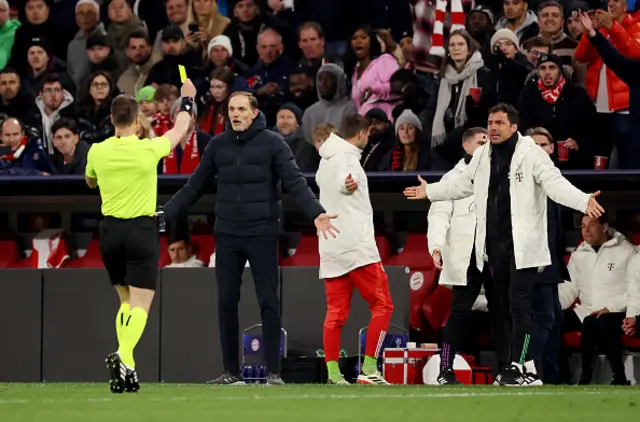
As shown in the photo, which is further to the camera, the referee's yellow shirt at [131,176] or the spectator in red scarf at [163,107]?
the spectator in red scarf at [163,107]

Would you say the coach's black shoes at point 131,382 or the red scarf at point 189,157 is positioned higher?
the red scarf at point 189,157

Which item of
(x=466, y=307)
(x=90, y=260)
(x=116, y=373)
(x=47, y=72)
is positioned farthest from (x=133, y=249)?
(x=47, y=72)

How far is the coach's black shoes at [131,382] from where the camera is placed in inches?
359

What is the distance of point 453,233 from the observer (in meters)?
11.8

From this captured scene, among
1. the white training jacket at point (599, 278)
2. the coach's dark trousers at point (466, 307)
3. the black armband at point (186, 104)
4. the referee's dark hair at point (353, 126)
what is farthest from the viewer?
the white training jacket at point (599, 278)

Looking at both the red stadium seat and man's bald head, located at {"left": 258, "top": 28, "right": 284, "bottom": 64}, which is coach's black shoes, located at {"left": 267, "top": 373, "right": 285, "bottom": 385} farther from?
man's bald head, located at {"left": 258, "top": 28, "right": 284, "bottom": 64}

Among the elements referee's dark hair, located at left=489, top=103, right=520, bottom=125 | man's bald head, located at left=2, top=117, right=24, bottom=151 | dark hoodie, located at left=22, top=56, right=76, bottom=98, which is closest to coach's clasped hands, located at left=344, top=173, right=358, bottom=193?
referee's dark hair, located at left=489, top=103, right=520, bottom=125

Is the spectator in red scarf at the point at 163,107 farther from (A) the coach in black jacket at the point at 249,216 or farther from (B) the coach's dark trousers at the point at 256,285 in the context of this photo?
(B) the coach's dark trousers at the point at 256,285

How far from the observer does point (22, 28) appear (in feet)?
59.2

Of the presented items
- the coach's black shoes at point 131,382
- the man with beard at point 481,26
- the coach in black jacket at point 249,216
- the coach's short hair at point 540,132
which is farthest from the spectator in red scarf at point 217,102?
the coach's black shoes at point 131,382

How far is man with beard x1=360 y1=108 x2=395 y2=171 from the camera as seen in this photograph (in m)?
14.8

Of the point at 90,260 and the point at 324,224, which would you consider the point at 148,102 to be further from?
the point at 324,224

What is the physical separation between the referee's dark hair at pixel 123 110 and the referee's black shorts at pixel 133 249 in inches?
25.7

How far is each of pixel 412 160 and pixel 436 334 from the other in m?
1.85
